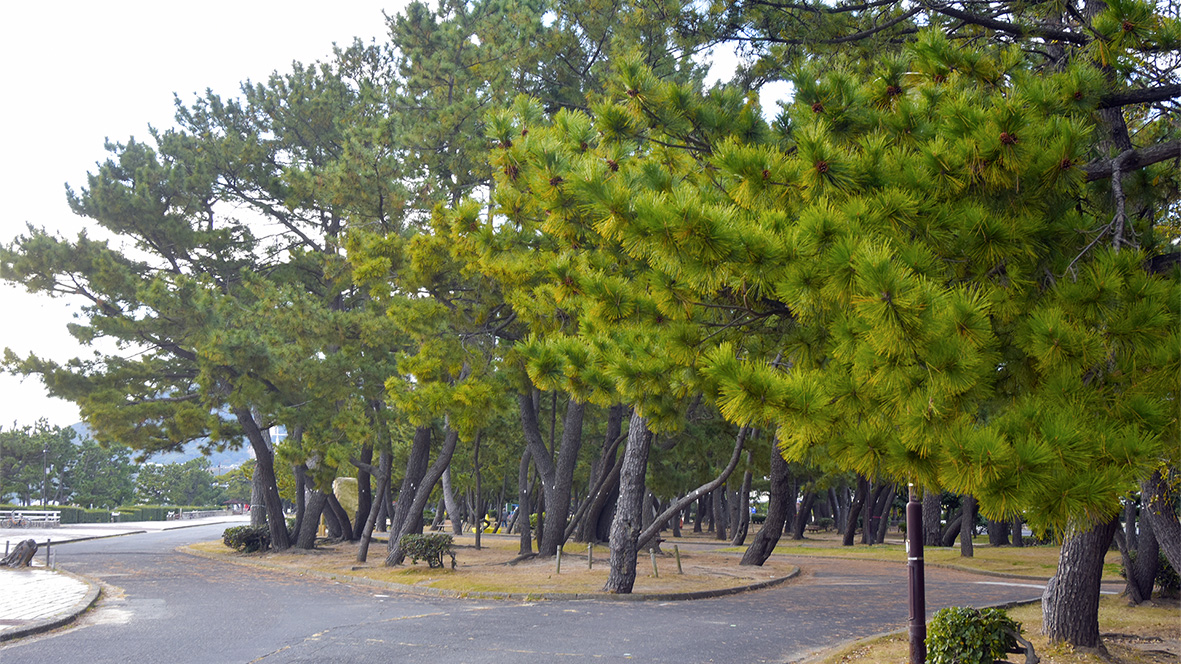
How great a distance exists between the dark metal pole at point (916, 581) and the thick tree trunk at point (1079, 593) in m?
A: 3.20

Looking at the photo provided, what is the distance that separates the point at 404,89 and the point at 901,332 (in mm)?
18177

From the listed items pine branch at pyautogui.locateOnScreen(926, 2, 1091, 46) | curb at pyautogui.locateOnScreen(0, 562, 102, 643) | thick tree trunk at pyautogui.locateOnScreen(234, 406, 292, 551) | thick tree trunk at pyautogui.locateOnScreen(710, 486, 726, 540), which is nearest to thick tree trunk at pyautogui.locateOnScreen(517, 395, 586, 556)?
thick tree trunk at pyautogui.locateOnScreen(234, 406, 292, 551)

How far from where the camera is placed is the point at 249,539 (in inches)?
1000

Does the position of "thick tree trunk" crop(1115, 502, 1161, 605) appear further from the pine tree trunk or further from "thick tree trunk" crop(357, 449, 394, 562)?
the pine tree trunk

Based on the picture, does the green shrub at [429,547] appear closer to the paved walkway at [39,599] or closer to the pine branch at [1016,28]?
the paved walkway at [39,599]

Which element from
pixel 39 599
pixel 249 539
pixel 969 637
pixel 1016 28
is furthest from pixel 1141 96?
pixel 249 539

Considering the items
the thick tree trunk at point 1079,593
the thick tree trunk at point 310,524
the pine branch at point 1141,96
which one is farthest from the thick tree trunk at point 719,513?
the pine branch at point 1141,96

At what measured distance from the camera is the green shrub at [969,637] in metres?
7.10

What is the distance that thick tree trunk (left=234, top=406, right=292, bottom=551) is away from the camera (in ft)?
80.3

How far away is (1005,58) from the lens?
643cm

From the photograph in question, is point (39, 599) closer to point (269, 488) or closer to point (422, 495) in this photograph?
point (422, 495)

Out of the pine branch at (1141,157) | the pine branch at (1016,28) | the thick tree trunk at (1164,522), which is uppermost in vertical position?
the pine branch at (1016,28)

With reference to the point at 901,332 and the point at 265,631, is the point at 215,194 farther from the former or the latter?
the point at 901,332

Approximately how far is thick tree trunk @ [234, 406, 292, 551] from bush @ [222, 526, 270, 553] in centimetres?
26
